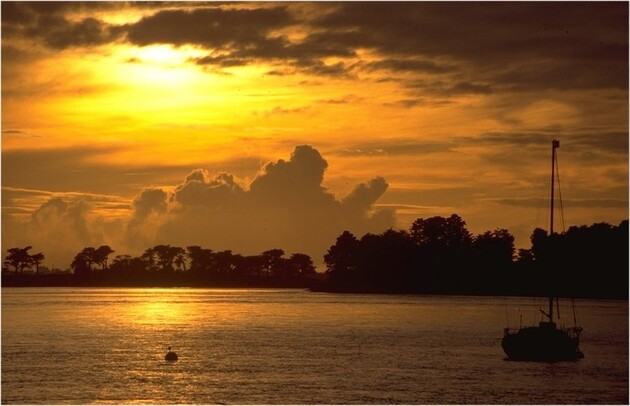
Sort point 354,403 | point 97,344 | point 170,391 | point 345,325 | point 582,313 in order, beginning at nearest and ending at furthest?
point 354,403 < point 170,391 < point 97,344 < point 345,325 < point 582,313

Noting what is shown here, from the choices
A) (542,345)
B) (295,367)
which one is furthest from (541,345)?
(295,367)

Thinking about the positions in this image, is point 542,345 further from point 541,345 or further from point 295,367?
point 295,367

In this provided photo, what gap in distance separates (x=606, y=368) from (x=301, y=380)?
91.3 feet

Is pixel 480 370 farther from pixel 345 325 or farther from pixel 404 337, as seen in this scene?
pixel 345 325

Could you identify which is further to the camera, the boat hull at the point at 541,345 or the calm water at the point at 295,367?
the boat hull at the point at 541,345

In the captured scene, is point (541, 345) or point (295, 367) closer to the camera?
point (541, 345)

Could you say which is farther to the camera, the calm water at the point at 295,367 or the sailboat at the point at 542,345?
the sailboat at the point at 542,345

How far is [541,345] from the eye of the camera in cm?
8188

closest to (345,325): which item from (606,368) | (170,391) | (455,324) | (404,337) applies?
(455,324)

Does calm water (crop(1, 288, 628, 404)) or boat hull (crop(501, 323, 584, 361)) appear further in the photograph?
boat hull (crop(501, 323, 584, 361))

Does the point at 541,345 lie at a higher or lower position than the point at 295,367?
higher

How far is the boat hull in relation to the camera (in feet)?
269

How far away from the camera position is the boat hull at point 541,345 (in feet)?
269

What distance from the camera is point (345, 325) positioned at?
145 meters
